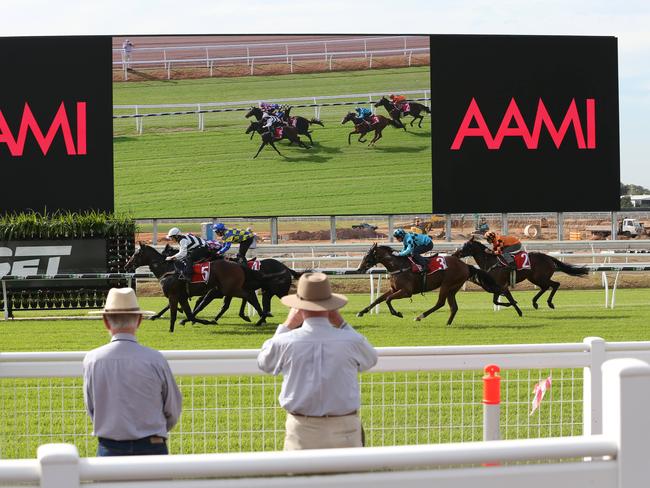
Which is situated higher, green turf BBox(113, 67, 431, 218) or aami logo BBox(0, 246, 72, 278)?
green turf BBox(113, 67, 431, 218)

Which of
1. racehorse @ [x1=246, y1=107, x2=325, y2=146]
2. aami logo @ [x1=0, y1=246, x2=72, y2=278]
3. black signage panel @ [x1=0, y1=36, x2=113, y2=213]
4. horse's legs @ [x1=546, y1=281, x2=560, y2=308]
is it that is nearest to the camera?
horse's legs @ [x1=546, y1=281, x2=560, y2=308]

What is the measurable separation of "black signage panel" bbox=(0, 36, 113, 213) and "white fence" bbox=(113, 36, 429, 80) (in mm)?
1594

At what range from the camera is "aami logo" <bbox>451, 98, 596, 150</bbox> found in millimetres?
21672

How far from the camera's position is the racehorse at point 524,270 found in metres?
16.8

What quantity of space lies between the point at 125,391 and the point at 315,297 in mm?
662

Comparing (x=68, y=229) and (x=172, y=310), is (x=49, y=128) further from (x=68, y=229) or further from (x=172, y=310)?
(x=172, y=310)

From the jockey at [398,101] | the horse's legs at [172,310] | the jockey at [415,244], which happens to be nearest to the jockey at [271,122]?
the jockey at [398,101]

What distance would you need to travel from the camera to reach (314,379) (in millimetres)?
3721

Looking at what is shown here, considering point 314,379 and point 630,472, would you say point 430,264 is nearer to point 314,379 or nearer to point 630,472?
point 314,379

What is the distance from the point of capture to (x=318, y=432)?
373 centimetres

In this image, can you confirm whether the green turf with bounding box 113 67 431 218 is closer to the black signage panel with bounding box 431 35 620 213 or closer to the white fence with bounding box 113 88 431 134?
the white fence with bounding box 113 88 431 134

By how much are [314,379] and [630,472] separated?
150cm

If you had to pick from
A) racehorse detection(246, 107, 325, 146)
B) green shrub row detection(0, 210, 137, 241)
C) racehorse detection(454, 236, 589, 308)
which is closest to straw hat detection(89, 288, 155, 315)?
racehorse detection(454, 236, 589, 308)

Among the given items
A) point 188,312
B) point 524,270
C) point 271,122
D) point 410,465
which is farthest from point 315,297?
point 271,122
